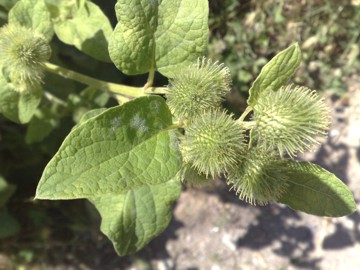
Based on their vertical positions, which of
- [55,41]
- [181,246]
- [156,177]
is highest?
[156,177]

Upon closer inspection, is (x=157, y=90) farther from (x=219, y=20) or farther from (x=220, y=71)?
(x=219, y=20)

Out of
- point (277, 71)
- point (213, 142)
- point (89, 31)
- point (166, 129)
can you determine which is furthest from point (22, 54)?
point (277, 71)

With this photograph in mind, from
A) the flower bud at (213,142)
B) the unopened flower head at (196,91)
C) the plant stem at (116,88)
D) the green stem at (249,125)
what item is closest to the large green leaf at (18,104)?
the plant stem at (116,88)

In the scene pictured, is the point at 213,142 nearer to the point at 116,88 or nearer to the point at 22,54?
the point at 116,88

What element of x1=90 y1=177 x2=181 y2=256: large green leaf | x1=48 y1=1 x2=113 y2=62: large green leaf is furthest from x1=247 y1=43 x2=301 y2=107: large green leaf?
x1=48 y1=1 x2=113 y2=62: large green leaf

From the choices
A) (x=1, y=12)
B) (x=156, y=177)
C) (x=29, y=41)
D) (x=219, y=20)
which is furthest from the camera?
(x=219, y=20)

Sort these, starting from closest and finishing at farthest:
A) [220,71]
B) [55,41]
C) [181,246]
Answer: [220,71], [55,41], [181,246]

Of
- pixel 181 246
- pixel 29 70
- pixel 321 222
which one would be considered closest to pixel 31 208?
pixel 181 246

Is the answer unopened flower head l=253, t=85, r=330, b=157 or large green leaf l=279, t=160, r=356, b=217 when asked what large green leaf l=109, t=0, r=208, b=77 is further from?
large green leaf l=279, t=160, r=356, b=217
